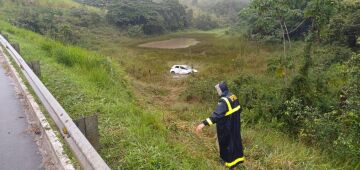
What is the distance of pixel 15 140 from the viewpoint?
4.71 metres

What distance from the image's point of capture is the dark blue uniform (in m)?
5.50

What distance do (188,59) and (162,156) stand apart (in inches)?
1033

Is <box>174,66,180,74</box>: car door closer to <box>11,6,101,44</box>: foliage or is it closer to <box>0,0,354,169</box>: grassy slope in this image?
<box>11,6,101,44</box>: foliage

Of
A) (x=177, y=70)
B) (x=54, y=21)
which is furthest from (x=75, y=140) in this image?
(x=54, y=21)

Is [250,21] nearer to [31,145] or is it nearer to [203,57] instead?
[203,57]

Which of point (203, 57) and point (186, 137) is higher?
point (186, 137)

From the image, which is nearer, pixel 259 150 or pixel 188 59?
pixel 259 150

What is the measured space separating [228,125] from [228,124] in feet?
0.05

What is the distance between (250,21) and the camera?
125 feet

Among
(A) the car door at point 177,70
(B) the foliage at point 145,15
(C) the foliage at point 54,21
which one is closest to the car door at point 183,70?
(A) the car door at point 177,70

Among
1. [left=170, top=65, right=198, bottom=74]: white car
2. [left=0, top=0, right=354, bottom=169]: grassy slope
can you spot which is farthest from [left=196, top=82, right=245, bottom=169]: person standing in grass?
[left=170, top=65, right=198, bottom=74]: white car

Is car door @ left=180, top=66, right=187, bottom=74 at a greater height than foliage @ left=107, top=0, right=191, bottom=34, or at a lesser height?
lesser

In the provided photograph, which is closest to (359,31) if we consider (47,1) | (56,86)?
(56,86)

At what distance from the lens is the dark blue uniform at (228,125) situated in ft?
18.0
